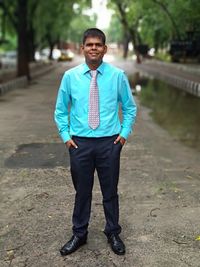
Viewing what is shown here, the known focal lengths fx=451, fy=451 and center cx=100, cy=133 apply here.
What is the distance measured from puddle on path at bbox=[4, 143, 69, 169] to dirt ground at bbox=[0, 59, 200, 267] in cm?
1

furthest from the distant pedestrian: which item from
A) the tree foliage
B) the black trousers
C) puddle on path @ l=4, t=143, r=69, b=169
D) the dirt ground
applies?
the tree foliage

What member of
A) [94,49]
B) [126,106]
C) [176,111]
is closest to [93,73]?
[94,49]

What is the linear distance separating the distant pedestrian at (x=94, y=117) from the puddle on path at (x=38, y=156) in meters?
3.07

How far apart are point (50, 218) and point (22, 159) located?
270 cm

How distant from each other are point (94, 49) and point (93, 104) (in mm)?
430

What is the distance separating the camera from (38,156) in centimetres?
743

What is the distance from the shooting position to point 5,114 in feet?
39.4

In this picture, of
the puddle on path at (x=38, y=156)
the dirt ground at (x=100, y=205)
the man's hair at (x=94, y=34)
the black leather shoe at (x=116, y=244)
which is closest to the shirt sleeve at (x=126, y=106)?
the man's hair at (x=94, y=34)

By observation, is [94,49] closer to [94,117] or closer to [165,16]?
[94,117]

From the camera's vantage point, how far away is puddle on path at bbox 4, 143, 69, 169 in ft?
22.6

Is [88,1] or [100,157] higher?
[88,1]

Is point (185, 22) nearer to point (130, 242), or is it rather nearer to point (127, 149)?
point (127, 149)

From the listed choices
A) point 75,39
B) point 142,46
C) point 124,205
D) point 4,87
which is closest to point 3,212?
point 124,205

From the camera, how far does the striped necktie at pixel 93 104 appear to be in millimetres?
3553
